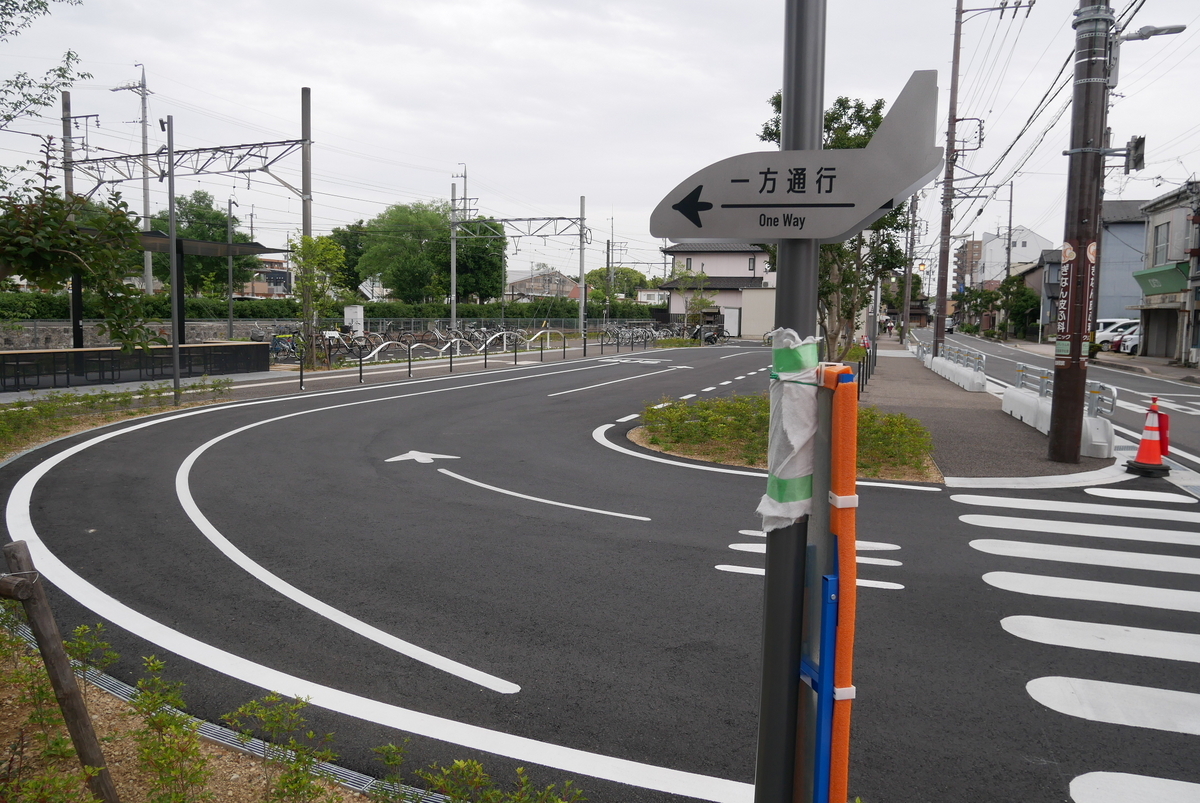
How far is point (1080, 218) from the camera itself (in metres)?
11.4

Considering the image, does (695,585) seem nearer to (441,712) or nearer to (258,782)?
(441,712)

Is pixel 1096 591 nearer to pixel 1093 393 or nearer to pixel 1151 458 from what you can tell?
pixel 1151 458

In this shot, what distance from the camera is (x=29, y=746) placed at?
12.0 feet

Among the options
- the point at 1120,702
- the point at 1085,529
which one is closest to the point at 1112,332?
the point at 1085,529

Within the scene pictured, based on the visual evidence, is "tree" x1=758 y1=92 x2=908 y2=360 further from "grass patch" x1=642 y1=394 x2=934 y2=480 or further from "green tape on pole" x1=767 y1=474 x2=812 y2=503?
"green tape on pole" x1=767 y1=474 x2=812 y2=503

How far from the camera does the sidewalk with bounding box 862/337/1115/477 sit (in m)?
11.3

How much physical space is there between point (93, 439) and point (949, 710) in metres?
13.1

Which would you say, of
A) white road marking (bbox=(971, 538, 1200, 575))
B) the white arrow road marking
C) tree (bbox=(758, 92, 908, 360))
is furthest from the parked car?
the white arrow road marking

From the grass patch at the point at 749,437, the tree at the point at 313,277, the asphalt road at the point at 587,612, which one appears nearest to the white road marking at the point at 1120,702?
Result: the asphalt road at the point at 587,612

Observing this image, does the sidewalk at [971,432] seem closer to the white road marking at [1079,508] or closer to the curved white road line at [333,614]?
the white road marking at [1079,508]

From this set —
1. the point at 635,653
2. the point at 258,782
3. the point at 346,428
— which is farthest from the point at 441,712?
the point at 346,428

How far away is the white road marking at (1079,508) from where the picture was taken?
880cm

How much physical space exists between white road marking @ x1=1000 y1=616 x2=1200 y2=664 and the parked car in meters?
48.7

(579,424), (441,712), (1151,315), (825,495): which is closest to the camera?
(825,495)
